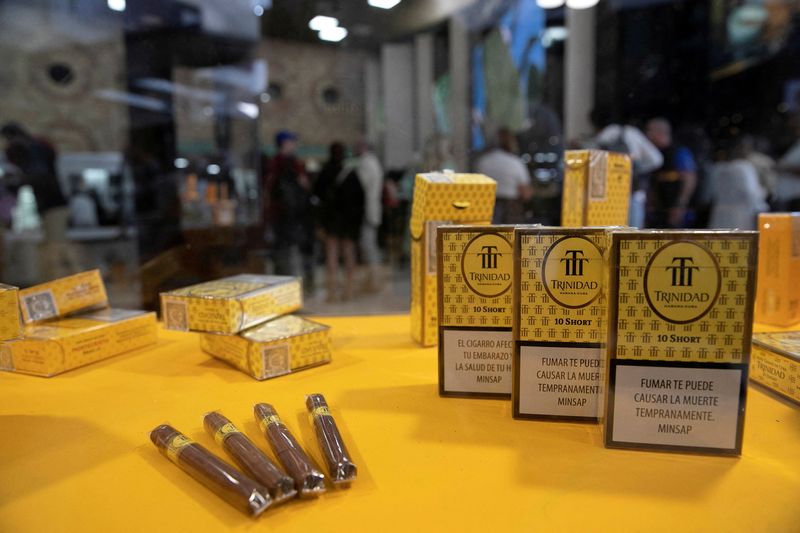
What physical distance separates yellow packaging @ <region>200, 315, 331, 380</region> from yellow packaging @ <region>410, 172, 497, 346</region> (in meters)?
0.21

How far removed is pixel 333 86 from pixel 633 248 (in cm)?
348

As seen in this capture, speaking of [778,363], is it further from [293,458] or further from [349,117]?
[349,117]

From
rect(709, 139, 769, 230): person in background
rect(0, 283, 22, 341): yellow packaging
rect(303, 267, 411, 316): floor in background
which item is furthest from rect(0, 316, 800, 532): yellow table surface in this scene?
rect(709, 139, 769, 230): person in background

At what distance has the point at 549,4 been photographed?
369cm

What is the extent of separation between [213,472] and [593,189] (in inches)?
37.8

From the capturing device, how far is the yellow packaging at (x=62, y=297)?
3.18 ft

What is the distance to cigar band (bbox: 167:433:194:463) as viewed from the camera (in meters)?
0.59

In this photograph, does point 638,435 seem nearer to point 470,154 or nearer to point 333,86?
point 470,154

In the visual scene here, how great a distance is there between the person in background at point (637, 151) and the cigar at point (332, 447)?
90.3 inches

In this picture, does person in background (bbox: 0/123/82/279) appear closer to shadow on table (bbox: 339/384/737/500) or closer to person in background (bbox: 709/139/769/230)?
shadow on table (bbox: 339/384/737/500)

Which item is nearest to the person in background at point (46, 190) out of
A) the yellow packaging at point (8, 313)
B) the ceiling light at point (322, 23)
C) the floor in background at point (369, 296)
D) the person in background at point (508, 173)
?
the floor in background at point (369, 296)

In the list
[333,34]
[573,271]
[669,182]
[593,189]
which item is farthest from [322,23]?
[573,271]

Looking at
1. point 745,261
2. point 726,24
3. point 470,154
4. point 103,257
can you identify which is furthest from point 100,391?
point 726,24

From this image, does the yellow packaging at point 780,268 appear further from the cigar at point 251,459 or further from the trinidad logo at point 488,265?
the cigar at point 251,459
